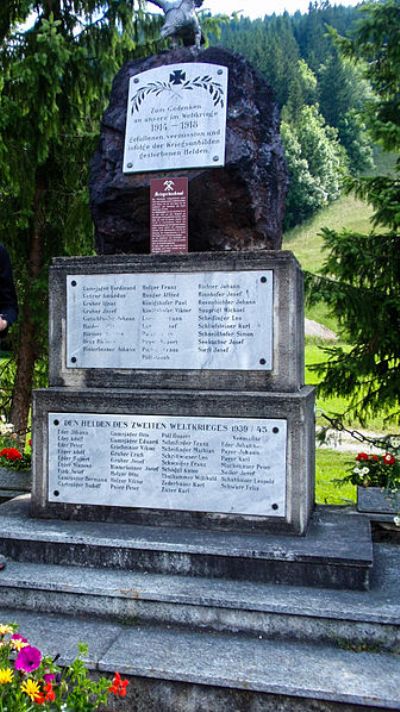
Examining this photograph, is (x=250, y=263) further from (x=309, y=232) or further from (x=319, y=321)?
(x=309, y=232)

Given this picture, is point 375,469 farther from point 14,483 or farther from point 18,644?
point 18,644

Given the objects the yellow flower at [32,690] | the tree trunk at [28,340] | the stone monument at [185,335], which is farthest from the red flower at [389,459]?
the tree trunk at [28,340]

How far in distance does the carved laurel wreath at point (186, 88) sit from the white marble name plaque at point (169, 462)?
2023 mm

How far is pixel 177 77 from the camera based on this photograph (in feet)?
14.5

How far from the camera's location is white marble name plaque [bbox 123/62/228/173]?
4302mm

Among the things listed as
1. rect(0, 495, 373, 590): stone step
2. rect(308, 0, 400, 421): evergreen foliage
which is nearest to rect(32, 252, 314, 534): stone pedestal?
rect(0, 495, 373, 590): stone step

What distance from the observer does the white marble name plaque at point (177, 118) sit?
430 centimetres

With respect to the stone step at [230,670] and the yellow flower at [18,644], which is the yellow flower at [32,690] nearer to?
the yellow flower at [18,644]

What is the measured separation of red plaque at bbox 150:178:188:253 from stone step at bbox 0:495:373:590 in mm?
1745

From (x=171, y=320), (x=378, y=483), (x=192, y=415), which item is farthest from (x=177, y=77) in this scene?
(x=378, y=483)

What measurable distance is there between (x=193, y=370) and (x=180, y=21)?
241 centimetres

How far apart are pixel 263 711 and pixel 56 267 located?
2820 mm

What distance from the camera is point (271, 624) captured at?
10.4 feet

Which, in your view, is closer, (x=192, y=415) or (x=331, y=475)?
(x=192, y=415)
